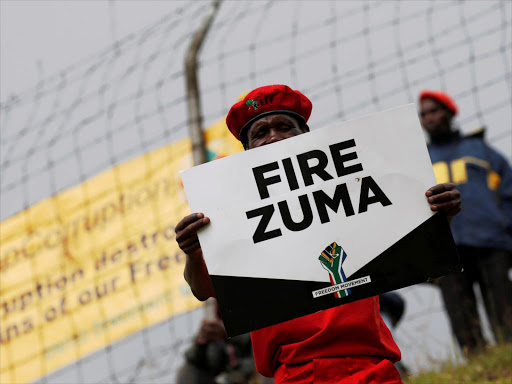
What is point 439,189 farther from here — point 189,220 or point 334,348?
point 189,220

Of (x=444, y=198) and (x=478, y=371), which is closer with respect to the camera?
(x=444, y=198)

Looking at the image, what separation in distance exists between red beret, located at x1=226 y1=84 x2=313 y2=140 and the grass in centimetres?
179

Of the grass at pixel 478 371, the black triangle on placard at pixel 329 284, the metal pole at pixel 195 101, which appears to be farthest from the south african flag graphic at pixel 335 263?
the metal pole at pixel 195 101

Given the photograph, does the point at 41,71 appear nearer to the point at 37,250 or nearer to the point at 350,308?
the point at 37,250

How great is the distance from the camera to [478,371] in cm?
405

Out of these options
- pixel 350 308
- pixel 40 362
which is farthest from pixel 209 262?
pixel 40 362

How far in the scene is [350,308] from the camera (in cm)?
231

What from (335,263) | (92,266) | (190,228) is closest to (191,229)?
(190,228)

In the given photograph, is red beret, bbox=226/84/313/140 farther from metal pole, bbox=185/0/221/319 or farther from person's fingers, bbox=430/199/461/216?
metal pole, bbox=185/0/221/319

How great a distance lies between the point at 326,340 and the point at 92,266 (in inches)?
142

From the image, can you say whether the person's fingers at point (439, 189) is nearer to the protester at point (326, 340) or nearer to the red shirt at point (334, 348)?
the protester at point (326, 340)

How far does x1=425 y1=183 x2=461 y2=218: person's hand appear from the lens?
227 centimetres

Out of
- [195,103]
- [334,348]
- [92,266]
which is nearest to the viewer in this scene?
[334,348]

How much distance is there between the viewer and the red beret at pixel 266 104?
99.5 inches
